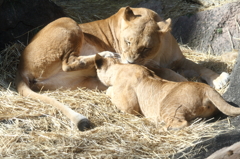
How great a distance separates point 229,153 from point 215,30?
467cm

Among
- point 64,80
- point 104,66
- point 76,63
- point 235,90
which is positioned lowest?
point 64,80

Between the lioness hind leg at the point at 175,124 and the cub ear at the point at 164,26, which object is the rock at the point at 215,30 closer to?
the cub ear at the point at 164,26

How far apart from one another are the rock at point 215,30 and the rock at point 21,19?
280 centimetres

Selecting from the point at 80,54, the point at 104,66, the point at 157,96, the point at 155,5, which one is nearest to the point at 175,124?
the point at 157,96

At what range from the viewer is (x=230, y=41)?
7.36 m

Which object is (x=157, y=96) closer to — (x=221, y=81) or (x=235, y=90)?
(x=235, y=90)

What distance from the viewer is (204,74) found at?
6.03 meters

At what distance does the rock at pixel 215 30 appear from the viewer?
7.38m

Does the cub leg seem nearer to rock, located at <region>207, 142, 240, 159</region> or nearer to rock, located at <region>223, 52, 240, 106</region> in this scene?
Answer: rock, located at <region>223, 52, 240, 106</region>

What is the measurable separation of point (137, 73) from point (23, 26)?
3006mm

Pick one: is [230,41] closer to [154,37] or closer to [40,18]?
[154,37]

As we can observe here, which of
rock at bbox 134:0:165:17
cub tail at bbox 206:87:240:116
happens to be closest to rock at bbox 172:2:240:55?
rock at bbox 134:0:165:17

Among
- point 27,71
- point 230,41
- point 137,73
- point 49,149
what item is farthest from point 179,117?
point 230,41

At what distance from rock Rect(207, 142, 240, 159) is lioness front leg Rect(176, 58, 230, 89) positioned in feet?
7.98
